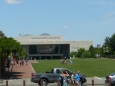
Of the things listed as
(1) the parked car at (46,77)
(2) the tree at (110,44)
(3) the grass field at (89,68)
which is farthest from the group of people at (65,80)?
(2) the tree at (110,44)

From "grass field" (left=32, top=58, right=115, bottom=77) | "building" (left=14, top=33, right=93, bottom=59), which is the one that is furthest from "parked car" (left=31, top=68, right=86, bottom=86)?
"building" (left=14, top=33, right=93, bottom=59)

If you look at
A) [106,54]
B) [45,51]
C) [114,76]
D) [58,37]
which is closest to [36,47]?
[45,51]

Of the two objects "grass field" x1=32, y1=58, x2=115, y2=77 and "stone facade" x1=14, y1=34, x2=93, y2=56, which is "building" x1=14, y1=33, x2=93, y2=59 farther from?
"grass field" x1=32, y1=58, x2=115, y2=77

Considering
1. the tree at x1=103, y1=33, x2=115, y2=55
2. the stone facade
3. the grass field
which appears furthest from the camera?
the stone facade

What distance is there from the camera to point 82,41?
18100 centimetres

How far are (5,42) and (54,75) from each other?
33.8 feet

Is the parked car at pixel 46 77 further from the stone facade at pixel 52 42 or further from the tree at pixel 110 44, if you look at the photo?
the stone facade at pixel 52 42

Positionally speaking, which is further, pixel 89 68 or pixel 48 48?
A: pixel 48 48

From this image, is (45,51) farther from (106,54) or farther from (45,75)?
(45,75)

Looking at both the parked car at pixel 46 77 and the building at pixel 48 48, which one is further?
the building at pixel 48 48

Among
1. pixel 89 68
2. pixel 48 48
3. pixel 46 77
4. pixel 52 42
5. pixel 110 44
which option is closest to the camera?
pixel 46 77

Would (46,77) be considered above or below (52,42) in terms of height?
below

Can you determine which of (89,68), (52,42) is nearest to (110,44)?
(52,42)

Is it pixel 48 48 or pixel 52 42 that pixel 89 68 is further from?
pixel 48 48
